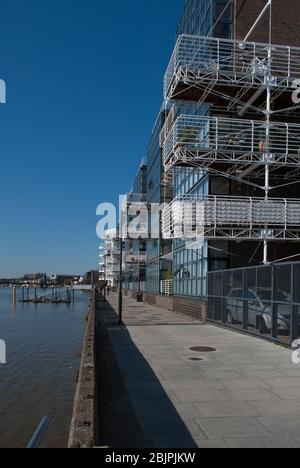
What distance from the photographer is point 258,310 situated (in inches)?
659

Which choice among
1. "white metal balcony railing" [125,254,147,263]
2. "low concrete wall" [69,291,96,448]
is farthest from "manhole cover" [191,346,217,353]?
"white metal balcony railing" [125,254,147,263]

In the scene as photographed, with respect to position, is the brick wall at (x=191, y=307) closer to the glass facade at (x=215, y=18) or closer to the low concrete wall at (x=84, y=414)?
the glass facade at (x=215, y=18)

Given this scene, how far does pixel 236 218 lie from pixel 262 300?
7.68 metres

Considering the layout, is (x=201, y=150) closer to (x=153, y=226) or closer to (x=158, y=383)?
(x=158, y=383)

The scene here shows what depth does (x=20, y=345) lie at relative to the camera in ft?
85.2

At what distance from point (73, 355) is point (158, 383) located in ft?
40.9

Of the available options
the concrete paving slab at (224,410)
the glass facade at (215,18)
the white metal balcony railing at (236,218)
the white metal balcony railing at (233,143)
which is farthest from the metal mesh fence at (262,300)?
the glass facade at (215,18)

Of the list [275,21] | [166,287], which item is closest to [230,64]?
[275,21]

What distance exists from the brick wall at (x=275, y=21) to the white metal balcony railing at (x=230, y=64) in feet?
4.89

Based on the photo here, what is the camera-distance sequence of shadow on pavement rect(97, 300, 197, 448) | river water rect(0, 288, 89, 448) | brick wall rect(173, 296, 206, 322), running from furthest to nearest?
brick wall rect(173, 296, 206, 322)
river water rect(0, 288, 89, 448)
shadow on pavement rect(97, 300, 197, 448)

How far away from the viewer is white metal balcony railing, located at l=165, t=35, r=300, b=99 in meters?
23.7

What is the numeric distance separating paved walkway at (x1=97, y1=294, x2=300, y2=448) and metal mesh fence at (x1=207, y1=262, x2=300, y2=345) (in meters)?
0.71

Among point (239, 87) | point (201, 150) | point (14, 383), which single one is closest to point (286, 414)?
point (14, 383)

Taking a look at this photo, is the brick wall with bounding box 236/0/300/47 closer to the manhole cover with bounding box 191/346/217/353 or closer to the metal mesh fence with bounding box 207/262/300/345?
the metal mesh fence with bounding box 207/262/300/345
